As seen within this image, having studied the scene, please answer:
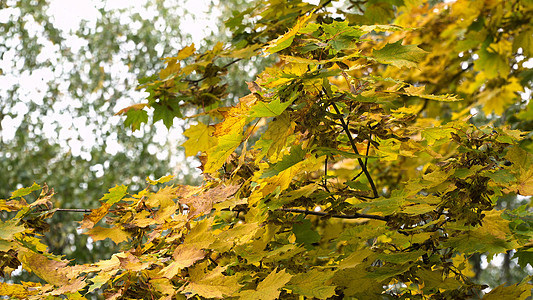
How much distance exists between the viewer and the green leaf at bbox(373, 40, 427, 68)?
0.99 m

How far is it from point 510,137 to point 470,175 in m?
0.17

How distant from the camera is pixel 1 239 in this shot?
1.05m

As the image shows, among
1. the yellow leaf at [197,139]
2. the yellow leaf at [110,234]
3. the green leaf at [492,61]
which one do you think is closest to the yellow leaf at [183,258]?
the yellow leaf at [110,234]

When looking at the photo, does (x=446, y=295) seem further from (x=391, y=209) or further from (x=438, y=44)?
(x=438, y=44)

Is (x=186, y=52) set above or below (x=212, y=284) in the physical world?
above

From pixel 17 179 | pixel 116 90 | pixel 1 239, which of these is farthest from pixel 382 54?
pixel 116 90

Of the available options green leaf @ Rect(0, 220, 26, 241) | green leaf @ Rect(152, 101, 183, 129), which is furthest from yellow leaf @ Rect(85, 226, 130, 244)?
green leaf @ Rect(152, 101, 183, 129)

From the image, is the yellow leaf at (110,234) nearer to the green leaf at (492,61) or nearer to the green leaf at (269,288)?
the green leaf at (269,288)

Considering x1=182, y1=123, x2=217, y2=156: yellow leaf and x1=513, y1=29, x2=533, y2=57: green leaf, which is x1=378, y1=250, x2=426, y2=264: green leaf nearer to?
x1=182, y1=123, x2=217, y2=156: yellow leaf

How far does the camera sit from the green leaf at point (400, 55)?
3.24ft

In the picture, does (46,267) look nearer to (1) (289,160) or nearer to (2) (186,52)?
(1) (289,160)

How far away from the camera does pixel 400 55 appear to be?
1.02 m

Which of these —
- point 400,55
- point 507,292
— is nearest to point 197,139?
point 400,55

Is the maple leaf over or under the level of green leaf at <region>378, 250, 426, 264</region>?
over
